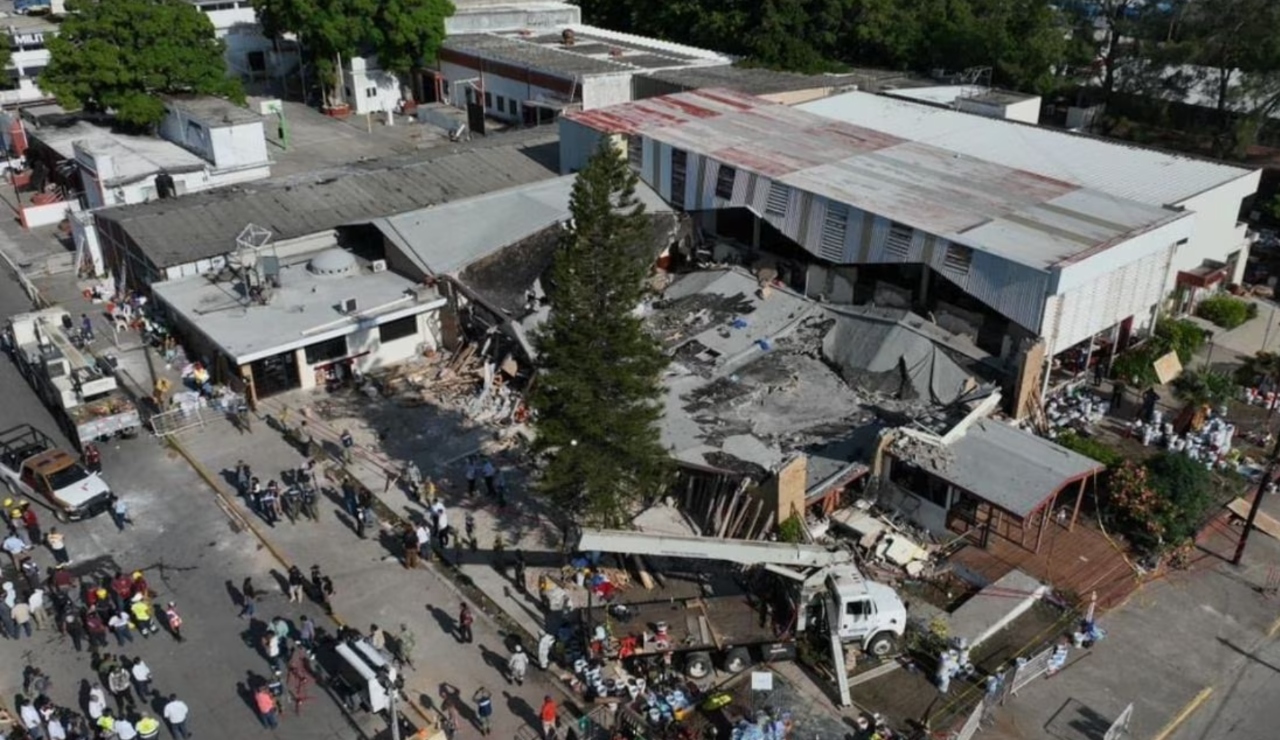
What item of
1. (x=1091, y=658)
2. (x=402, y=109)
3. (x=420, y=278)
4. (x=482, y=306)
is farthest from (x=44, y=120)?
(x=1091, y=658)

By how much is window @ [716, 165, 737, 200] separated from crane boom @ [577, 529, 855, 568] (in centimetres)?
2084

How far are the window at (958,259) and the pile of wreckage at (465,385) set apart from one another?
14.6m

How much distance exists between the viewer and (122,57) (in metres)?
55.9

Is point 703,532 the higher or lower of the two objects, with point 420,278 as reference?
lower

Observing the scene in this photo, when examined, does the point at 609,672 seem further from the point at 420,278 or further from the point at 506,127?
the point at 506,127

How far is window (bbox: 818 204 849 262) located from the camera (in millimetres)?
37625

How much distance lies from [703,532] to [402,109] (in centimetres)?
5448

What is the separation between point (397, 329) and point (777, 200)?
14.8 metres

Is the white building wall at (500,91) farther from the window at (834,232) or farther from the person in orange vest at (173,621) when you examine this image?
the person in orange vest at (173,621)

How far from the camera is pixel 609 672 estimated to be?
24.0m

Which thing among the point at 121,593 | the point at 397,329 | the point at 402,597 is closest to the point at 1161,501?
the point at 402,597

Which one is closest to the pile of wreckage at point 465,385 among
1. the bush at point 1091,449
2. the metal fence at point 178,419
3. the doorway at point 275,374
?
the doorway at point 275,374

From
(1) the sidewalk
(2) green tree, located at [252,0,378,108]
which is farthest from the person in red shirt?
(2) green tree, located at [252,0,378,108]

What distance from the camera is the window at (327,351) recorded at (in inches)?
1416
